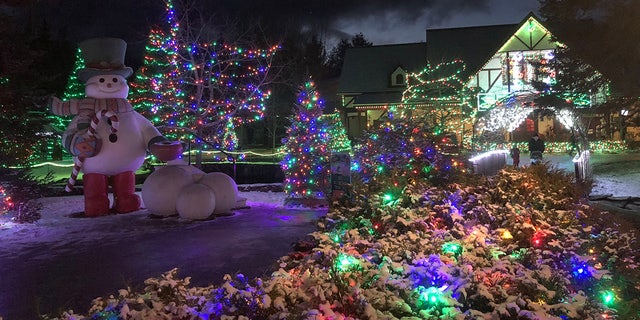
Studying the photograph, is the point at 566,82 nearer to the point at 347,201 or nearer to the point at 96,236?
the point at 347,201

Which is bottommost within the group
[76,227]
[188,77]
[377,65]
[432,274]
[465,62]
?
[76,227]

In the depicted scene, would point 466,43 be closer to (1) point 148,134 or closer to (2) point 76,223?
(1) point 148,134

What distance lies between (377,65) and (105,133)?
2937 cm

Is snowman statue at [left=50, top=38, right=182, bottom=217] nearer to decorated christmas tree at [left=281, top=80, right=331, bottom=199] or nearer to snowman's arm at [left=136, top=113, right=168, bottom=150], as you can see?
snowman's arm at [left=136, top=113, right=168, bottom=150]

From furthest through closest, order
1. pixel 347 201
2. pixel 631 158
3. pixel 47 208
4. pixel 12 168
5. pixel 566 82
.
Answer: pixel 631 158 < pixel 566 82 < pixel 47 208 < pixel 12 168 < pixel 347 201

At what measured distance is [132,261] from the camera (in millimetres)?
7266

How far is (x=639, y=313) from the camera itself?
404cm

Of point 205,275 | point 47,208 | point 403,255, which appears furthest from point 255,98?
point 403,255

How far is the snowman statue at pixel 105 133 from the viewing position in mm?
10672

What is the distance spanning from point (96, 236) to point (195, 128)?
29.9 ft

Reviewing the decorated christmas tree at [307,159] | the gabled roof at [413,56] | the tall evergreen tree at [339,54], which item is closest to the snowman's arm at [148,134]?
the decorated christmas tree at [307,159]

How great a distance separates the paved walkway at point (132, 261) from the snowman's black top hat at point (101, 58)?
3.45 m

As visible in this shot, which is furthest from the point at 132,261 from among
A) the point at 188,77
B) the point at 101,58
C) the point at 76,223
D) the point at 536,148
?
the point at 536,148

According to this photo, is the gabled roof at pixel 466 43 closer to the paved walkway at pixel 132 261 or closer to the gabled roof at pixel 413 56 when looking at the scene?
the gabled roof at pixel 413 56
